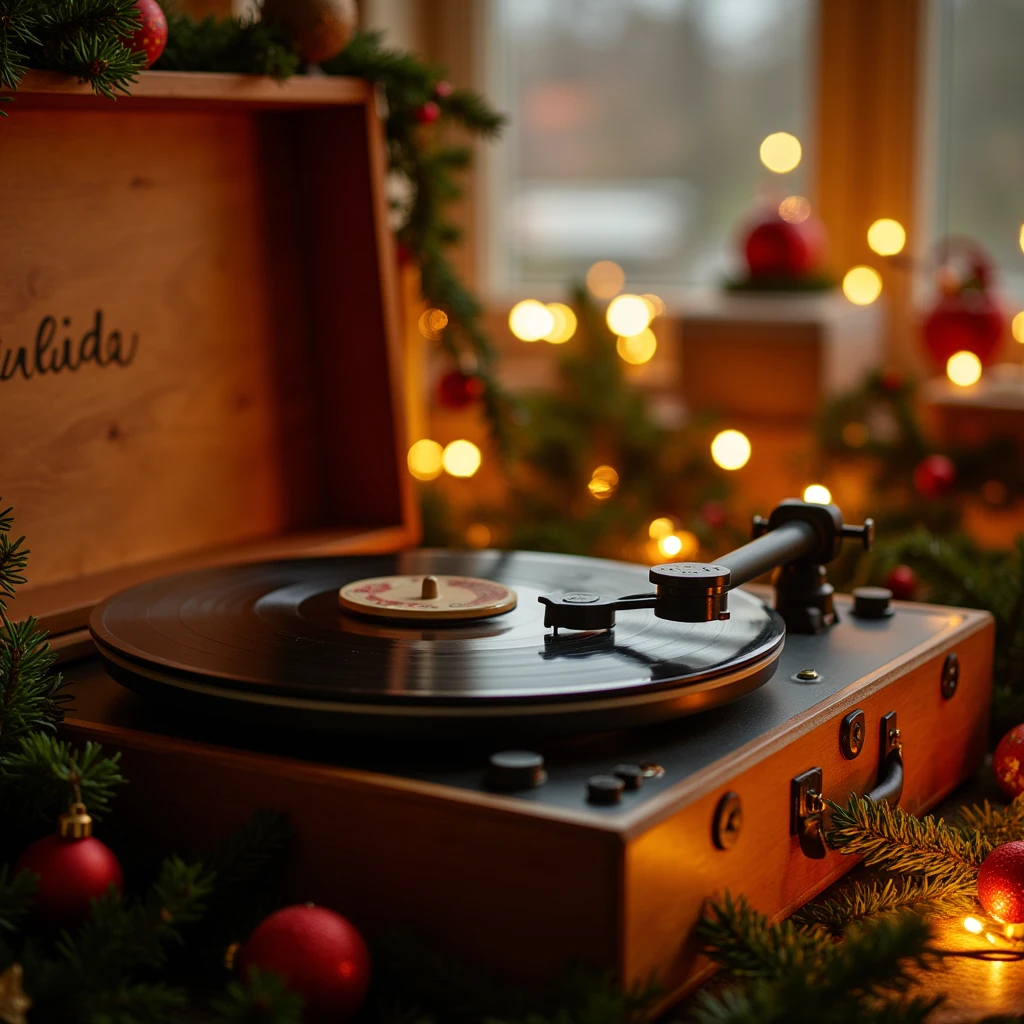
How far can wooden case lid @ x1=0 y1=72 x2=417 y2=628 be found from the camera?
1.11m

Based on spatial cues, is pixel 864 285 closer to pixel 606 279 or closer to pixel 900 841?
pixel 606 279

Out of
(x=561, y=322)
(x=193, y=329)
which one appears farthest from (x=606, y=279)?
(x=193, y=329)

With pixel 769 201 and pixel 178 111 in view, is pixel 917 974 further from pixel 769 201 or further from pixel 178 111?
pixel 769 201

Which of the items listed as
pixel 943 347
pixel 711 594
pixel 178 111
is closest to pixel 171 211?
pixel 178 111

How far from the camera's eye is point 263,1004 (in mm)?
619

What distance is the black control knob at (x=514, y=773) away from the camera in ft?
2.33

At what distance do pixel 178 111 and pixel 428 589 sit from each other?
20.6 inches

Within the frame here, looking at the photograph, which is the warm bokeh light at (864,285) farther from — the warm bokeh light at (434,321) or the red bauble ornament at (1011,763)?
the red bauble ornament at (1011,763)

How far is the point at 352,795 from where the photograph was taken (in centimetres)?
73

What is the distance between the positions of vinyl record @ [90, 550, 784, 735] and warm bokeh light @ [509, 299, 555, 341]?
115 centimetres

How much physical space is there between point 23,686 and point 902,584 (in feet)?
2.40

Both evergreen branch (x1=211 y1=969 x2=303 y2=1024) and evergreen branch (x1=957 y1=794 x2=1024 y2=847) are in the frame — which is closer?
evergreen branch (x1=211 y1=969 x2=303 y2=1024)

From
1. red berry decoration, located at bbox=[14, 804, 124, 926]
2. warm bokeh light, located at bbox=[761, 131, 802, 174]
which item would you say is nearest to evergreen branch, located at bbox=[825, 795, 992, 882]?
red berry decoration, located at bbox=[14, 804, 124, 926]

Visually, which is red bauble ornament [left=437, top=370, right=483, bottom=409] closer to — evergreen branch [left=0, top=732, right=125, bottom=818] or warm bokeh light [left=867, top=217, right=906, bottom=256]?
evergreen branch [left=0, top=732, right=125, bottom=818]
